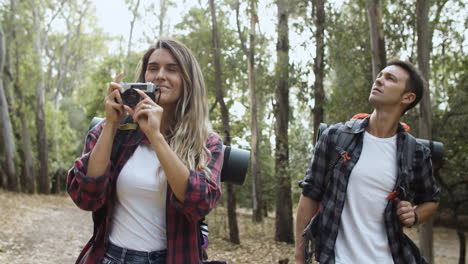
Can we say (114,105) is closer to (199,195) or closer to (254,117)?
(199,195)

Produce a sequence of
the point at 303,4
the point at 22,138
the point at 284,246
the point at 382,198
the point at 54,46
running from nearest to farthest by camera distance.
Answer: the point at 382,198 < the point at 303,4 < the point at 284,246 < the point at 22,138 < the point at 54,46

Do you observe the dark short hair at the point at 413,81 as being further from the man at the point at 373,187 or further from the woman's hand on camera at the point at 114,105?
the woman's hand on camera at the point at 114,105

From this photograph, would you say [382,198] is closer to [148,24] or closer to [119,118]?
[119,118]

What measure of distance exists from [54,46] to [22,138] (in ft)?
32.6

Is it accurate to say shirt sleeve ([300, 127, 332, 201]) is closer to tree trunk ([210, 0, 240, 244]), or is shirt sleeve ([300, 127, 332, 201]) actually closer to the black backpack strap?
the black backpack strap

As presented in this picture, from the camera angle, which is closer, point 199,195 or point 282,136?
point 199,195

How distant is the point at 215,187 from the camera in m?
1.90

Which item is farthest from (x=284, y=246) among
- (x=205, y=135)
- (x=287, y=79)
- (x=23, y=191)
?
(x=23, y=191)

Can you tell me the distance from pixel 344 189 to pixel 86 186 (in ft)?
4.90

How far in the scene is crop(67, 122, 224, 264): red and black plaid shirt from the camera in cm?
181

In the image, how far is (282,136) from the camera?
13.2 meters

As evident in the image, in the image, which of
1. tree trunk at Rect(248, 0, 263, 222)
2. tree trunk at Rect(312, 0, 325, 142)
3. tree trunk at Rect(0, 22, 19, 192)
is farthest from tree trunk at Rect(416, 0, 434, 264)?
tree trunk at Rect(0, 22, 19, 192)

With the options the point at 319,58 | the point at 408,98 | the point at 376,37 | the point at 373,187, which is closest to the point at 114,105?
the point at 373,187

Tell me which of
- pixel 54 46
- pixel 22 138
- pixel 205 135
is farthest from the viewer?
pixel 54 46
